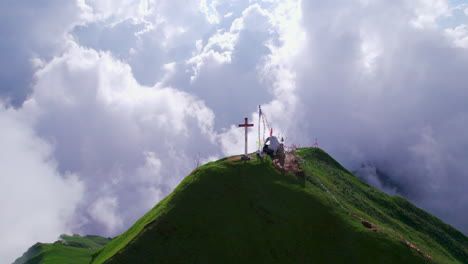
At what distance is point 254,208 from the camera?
160 ft

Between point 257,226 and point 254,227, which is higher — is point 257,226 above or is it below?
above

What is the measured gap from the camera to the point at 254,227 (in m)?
45.8

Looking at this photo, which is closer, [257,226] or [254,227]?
[254,227]

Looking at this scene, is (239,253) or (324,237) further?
(324,237)

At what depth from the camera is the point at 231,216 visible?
153ft

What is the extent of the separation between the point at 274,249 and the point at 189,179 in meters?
18.4

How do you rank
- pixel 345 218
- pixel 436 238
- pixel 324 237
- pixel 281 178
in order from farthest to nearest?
pixel 436 238 → pixel 281 178 → pixel 345 218 → pixel 324 237

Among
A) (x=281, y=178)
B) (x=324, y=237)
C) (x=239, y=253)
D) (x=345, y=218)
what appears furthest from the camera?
(x=281, y=178)

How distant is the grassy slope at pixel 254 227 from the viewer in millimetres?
41250

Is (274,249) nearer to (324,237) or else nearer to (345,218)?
(324,237)

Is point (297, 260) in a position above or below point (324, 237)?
below

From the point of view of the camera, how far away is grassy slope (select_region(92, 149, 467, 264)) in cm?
4125

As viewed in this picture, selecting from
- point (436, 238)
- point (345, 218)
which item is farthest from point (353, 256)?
point (436, 238)

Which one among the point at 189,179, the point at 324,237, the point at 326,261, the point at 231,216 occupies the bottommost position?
the point at 326,261
